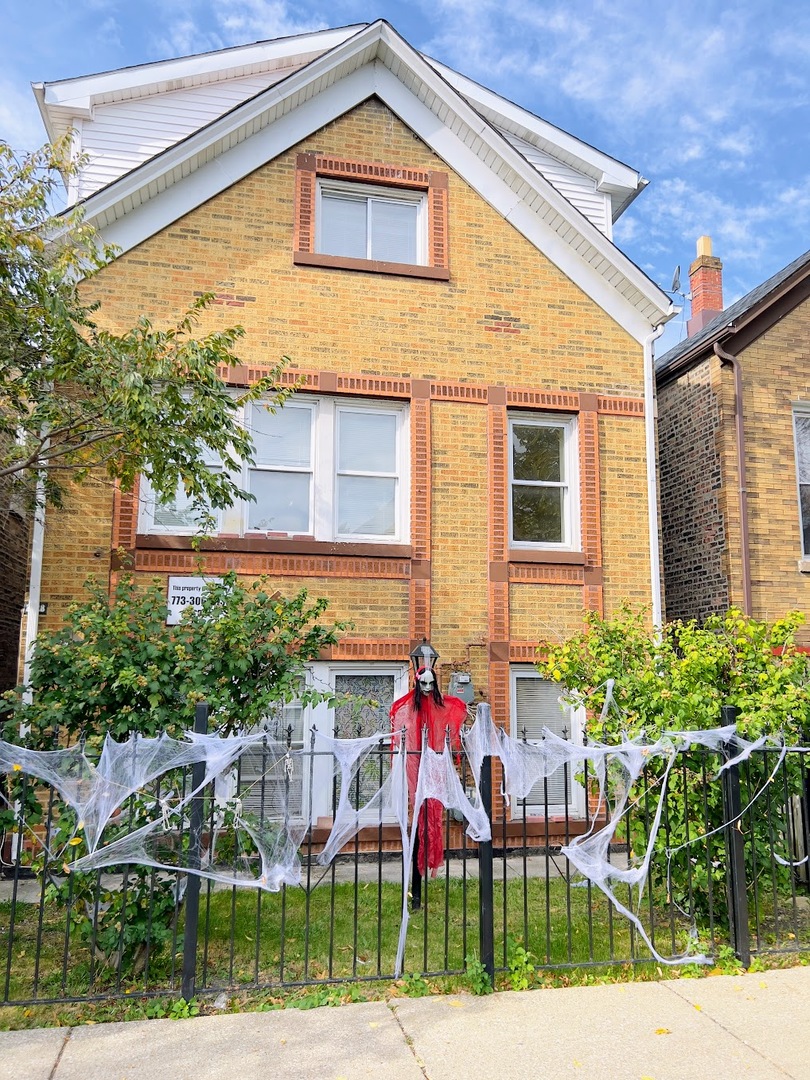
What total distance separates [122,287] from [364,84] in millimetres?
3860

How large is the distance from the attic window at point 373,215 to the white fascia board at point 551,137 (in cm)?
303

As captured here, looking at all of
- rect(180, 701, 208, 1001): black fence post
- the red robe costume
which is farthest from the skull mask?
rect(180, 701, 208, 1001): black fence post

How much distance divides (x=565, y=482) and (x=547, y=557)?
103cm

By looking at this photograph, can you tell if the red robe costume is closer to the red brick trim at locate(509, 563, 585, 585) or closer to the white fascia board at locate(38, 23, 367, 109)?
the red brick trim at locate(509, 563, 585, 585)

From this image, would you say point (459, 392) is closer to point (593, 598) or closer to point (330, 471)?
point (330, 471)

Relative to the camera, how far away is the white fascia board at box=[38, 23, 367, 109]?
10.8 m

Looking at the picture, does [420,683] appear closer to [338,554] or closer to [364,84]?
[338,554]

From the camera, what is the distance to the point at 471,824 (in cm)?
538

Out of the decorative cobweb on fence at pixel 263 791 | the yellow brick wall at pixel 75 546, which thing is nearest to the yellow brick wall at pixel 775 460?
the decorative cobweb on fence at pixel 263 791

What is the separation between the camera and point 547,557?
9.80 metres

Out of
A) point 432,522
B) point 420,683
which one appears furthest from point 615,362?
point 420,683

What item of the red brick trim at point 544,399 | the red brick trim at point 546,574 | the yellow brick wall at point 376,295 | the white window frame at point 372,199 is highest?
the white window frame at point 372,199

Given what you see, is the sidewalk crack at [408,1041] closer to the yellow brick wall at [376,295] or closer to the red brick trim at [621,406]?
the yellow brick wall at [376,295]

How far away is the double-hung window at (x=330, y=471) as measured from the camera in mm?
9477
